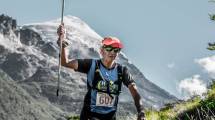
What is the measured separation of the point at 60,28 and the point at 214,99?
4.29 m

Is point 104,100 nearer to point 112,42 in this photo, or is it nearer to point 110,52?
point 110,52

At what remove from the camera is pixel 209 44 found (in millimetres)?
13234

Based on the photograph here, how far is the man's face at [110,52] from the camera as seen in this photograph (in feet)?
26.8

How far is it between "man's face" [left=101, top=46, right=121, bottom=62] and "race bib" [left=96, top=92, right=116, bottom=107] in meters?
0.62

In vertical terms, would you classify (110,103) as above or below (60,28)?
below

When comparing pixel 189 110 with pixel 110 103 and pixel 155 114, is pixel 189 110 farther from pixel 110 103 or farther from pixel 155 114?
pixel 110 103

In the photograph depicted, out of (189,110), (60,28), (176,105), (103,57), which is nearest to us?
(60,28)

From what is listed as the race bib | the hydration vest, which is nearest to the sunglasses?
the hydration vest

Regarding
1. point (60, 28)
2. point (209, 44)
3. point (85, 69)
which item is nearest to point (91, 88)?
point (85, 69)

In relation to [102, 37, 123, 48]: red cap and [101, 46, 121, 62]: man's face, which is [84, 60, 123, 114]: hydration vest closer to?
[101, 46, 121, 62]: man's face

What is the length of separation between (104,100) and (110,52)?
808mm

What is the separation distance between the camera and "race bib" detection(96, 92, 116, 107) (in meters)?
8.05

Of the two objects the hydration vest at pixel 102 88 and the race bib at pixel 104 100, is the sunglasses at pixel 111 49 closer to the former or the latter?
the hydration vest at pixel 102 88

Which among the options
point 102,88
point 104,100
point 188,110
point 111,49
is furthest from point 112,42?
point 188,110
